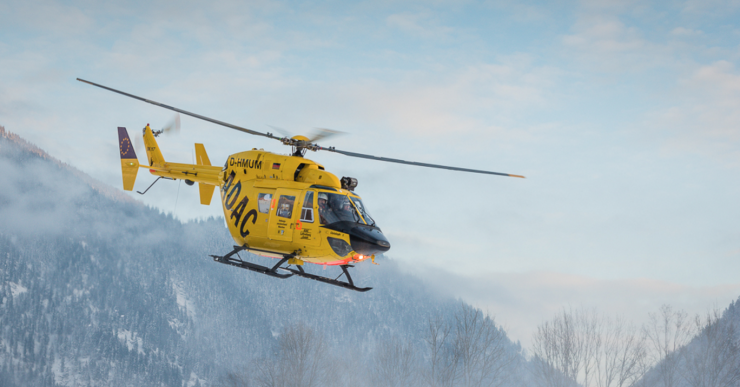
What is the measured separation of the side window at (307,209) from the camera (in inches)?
594

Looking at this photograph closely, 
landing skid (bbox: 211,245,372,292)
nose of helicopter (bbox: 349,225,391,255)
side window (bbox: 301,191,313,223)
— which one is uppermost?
side window (bbox: 301,191,313,223)

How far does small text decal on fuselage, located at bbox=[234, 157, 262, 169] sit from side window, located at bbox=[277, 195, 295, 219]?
176cm

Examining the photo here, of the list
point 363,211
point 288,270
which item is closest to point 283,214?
point 288,270

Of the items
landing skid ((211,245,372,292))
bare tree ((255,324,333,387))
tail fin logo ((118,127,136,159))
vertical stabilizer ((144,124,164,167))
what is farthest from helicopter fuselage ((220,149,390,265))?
bare tree ((255,324,333,387))

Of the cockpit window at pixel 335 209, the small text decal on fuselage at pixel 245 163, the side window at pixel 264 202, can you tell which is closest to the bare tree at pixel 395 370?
the small text decal on fuselage at pixel 245 163

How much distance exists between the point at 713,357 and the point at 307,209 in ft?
123

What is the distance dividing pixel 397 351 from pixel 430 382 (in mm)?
5664

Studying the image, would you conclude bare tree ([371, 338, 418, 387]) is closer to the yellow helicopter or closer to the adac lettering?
the yellow helicopter

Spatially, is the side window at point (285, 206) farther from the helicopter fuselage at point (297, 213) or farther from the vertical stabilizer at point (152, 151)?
the vertical stabilizer at point (152, 151)

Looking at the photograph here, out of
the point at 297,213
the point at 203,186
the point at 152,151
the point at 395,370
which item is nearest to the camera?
the point at 297,213

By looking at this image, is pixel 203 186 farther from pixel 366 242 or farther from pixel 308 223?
pixel 366 242

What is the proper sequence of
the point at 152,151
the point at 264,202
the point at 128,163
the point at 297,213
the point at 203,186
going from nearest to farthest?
1. the point at 297,213
2. the point at 264,202
3. the point at 203,186
4. the point at 152,151
5. the point at 128,163

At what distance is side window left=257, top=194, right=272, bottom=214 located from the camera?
16.0 m

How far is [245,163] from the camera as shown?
17.4 m
